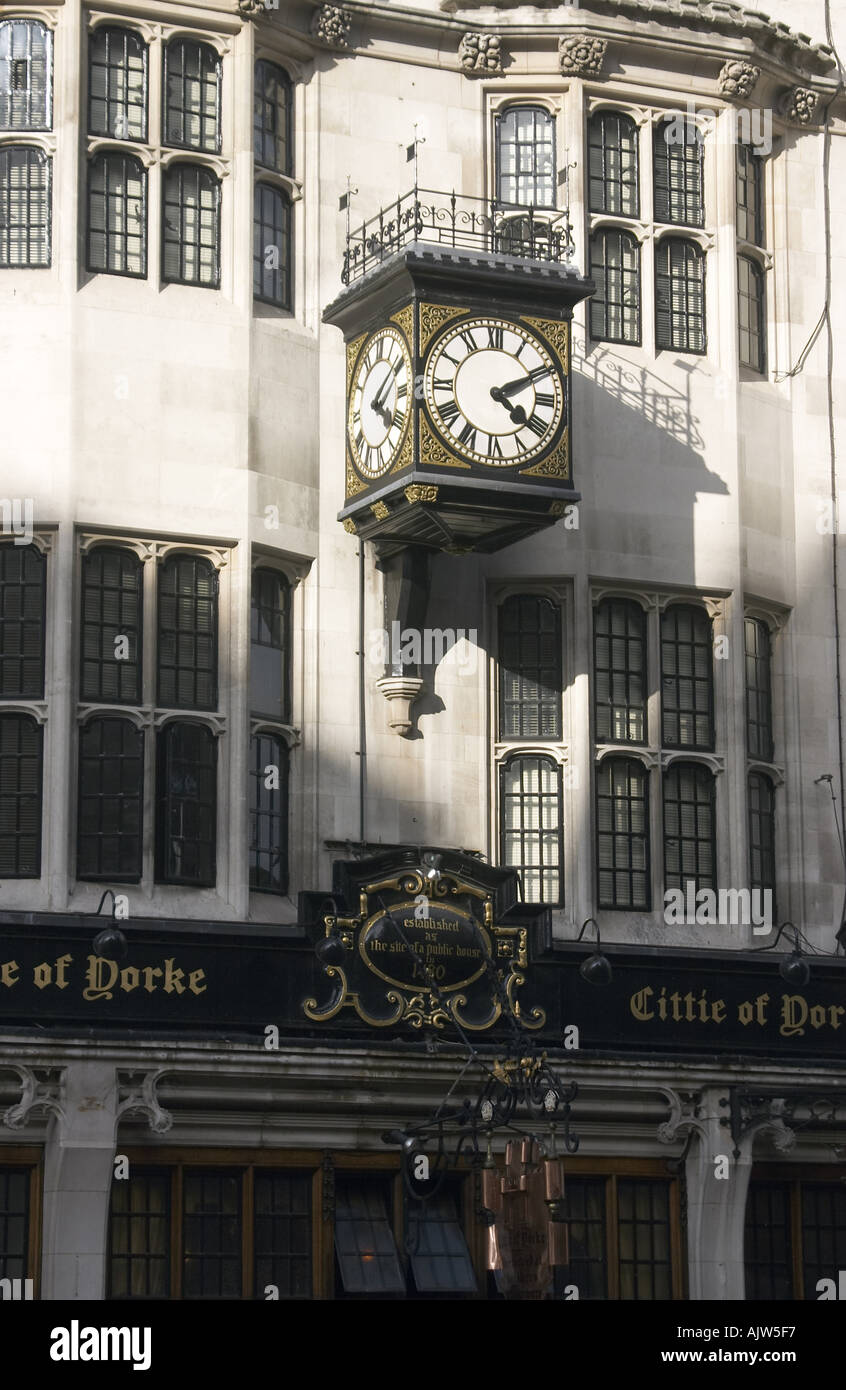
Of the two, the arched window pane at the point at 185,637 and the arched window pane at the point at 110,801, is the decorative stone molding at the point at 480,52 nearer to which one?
the arched window pane at the point at 185,637

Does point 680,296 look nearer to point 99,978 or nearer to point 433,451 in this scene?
A: point 433,451

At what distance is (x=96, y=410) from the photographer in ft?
113

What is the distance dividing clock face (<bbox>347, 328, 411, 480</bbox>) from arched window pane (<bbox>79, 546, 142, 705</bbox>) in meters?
2.90

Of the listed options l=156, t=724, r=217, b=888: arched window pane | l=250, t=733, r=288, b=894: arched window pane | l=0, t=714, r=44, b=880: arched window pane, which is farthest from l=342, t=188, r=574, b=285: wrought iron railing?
l=0, t=714, r=44, b=880: arched window pane

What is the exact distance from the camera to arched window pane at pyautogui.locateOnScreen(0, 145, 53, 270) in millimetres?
34938

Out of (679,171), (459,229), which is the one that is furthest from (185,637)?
(679,171)

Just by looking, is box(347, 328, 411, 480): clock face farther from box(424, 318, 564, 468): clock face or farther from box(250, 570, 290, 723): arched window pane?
box(250, 570, 290, 723): arched window pane

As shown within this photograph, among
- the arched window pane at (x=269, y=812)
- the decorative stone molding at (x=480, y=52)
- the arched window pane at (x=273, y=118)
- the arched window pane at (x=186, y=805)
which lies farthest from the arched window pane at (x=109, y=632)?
the decorative stone molding at (x=480, y=52)

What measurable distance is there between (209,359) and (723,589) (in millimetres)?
6652

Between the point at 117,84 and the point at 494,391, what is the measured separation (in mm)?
5544

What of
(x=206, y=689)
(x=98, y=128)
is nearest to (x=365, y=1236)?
(x=206, y=689)

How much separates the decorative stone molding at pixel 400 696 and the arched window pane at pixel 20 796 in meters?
4.08

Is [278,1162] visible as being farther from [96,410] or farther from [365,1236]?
[96,410]

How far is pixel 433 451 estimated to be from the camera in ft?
111
